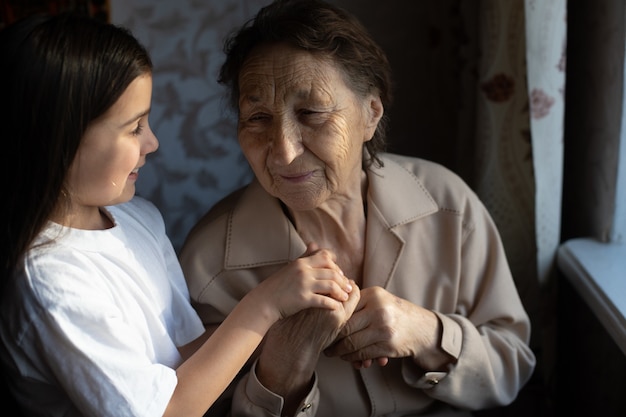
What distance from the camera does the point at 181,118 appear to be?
1964mm

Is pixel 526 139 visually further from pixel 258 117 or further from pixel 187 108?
pixel 187 108

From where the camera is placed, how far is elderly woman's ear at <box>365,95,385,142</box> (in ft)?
5.19

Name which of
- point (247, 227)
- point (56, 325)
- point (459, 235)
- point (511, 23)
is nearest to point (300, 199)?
point (247, 227)

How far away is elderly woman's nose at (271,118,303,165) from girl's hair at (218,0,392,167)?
0.15 meters

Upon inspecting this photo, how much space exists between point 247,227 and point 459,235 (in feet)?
1.53

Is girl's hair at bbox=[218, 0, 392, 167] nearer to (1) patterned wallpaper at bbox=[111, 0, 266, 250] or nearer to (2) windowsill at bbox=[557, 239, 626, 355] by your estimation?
(1) patterned wallpaper at bbox=[111, 0, 266, 250]

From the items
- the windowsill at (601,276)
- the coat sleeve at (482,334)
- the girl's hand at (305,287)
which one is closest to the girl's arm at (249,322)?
the girl's hand at (305,287)

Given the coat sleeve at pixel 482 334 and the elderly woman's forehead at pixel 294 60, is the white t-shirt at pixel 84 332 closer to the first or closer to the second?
the elderly woman's forehead at pixel 294 60

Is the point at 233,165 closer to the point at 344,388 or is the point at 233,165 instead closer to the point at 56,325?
the point at 344,388

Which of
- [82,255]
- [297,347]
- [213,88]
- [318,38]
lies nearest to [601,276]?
[297,347]

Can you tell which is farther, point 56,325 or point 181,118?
point 181,118

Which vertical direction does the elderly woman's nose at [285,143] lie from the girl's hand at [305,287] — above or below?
above

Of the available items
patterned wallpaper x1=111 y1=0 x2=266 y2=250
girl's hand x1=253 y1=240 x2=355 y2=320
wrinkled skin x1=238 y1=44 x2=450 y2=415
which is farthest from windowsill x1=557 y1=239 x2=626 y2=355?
patterned wallpaper x1=111 y1=0 x2=266 y2=250

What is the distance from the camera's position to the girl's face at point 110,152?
1.27m
